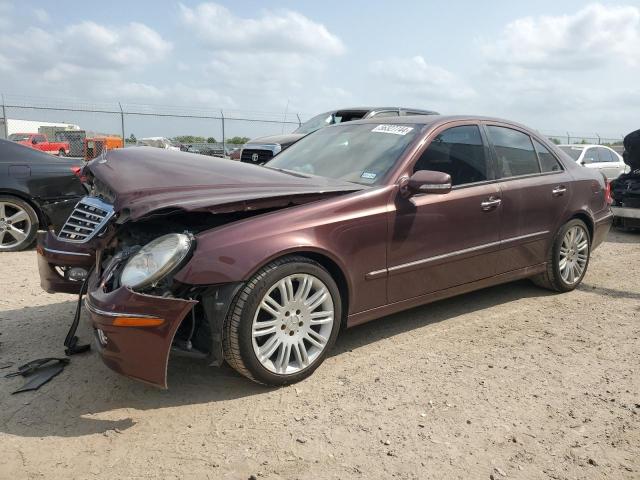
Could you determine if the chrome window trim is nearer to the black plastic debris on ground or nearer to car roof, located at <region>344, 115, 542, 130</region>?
car roof, located at <region>344, 115, 542, 130</region>

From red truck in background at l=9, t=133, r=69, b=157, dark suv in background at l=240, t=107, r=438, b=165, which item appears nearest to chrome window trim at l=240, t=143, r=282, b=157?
dark suv in background at l=240, t=107, r=438, b=165

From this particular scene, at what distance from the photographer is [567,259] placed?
5023 millimetres

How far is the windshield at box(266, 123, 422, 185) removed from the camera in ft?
12.6

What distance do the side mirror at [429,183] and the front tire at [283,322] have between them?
858 mm

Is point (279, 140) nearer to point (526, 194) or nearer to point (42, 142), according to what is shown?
point (526, 194)

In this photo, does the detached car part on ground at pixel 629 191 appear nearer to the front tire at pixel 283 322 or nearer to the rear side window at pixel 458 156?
the rear side window at pixel 458 156

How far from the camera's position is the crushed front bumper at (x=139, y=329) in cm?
269

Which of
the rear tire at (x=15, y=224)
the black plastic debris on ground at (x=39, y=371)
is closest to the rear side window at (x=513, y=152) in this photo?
the black plastic debris on ground at (x=39, y=371)

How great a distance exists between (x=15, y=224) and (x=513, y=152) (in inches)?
225

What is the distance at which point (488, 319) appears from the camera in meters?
4.35

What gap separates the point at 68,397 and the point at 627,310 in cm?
434

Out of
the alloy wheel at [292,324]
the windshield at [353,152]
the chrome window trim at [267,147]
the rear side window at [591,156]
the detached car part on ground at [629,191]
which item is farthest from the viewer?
the rear side window at [591,156]

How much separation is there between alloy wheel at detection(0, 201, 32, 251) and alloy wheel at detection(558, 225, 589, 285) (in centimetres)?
596

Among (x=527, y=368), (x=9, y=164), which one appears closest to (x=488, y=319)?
(x=527, y=368)
